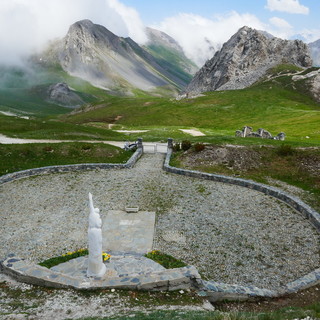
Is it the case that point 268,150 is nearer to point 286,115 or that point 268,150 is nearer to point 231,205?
point 231,205

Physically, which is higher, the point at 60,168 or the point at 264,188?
the point at 264,188

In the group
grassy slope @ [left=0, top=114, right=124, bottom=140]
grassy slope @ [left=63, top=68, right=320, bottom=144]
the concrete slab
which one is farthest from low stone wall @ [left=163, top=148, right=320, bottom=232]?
grassy slope @ [left=63, top=68, right=320, bottom=144]

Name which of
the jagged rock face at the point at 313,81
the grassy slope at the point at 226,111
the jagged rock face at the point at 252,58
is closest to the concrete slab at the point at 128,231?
the grassy slope at the point at 226,111

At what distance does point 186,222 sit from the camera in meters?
19.6

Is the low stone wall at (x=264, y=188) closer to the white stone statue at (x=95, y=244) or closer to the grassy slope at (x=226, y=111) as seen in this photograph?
the white stone statue at (x=95, y=244)

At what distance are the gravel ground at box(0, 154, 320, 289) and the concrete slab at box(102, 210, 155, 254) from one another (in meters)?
0.68

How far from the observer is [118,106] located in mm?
142750

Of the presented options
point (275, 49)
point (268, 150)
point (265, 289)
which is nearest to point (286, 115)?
point (268, 150)

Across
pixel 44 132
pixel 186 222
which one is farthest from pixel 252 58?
pixel 186 222

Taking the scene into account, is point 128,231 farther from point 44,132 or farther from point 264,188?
point 44,132

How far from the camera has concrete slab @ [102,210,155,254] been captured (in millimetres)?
16583

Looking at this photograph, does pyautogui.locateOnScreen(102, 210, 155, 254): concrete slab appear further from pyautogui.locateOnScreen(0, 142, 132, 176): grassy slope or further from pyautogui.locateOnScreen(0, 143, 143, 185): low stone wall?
pyautogui.locateOnScreen(0, 142, 132, 176): grassy slope

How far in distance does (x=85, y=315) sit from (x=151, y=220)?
1033cm

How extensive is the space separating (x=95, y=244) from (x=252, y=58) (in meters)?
198
